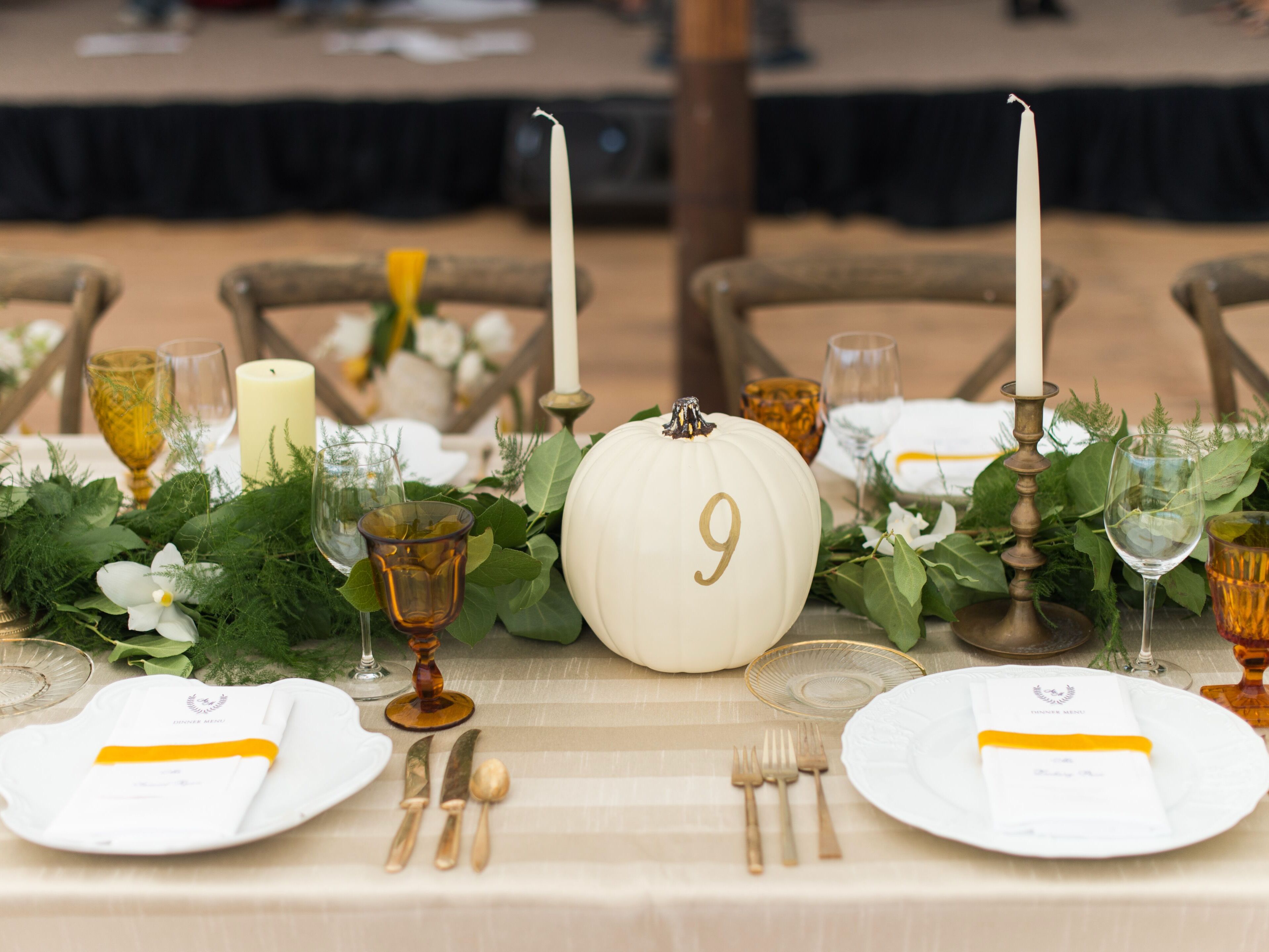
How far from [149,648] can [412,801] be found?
0.28 metres

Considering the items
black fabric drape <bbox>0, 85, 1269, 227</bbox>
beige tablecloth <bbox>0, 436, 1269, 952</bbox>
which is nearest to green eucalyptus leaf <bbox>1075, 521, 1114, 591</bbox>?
beige tablecloth <bbox>0, 436, 1269, 952</bbox>

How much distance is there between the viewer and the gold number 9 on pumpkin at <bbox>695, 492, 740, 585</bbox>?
87 cm

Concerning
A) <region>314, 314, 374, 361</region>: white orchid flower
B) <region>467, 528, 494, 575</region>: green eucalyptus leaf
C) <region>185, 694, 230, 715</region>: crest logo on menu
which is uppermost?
<region>467, 528, 494, 575</region>: green eucalyptus leaf

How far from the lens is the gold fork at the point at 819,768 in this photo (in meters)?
0.72

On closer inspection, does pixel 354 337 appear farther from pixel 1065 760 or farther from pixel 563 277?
pixel 1065 760

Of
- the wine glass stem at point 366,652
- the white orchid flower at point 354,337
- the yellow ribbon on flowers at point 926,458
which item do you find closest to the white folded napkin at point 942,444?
the yellow ribbon on flowers at point 926,458

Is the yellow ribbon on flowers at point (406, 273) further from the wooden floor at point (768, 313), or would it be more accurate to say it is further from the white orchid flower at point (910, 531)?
the wooden floor at point (768, 313)

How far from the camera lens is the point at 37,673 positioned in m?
0.93

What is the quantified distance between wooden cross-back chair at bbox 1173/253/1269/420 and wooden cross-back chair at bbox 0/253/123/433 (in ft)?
4.43

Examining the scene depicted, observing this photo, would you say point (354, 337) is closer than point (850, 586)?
No

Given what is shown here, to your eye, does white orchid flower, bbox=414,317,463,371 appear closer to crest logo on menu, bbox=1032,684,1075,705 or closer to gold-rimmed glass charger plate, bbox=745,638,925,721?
gold-rimmed glass charger plate, bbox=745,638,925,721

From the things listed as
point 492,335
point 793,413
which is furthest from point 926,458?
point 492,335

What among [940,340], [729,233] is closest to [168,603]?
[729,233]

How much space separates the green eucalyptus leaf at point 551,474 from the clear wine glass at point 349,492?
0.13 meters
